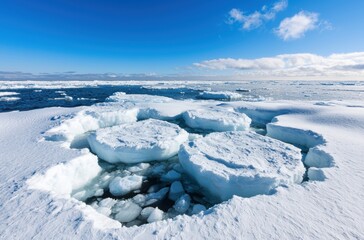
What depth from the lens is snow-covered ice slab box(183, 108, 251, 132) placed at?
29.6ft

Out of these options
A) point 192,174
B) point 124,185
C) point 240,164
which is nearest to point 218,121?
point 192,174

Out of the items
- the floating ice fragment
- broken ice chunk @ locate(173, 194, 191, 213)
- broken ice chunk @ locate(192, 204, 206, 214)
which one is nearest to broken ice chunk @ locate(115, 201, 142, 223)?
broken ice chunk @ locate(173, 194, 191, 213)

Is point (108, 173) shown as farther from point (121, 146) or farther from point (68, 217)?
point (68, 217)

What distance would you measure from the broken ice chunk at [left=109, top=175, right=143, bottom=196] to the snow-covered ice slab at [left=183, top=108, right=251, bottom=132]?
4.99 m

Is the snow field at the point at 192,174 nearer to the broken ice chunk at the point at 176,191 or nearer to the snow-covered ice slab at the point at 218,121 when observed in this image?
the broken ice chunk at the point at 176,191

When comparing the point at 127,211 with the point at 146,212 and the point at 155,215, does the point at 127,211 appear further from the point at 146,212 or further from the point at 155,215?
the point at 155,215

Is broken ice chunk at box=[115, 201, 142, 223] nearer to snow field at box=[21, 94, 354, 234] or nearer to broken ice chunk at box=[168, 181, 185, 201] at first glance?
snow field at box=[21, 94, 354, 234]

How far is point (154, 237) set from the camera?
2.48 metres

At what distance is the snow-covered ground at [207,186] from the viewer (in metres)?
2.59

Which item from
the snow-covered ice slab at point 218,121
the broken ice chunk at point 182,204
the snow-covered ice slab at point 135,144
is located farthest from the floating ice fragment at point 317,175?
the snow-covered ice slab at point 218,121

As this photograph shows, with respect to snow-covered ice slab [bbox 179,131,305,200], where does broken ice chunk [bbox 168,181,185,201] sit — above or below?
below

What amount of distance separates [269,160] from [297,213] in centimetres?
222

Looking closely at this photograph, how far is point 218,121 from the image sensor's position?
905cm

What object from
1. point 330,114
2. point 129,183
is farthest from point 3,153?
point 330,114
